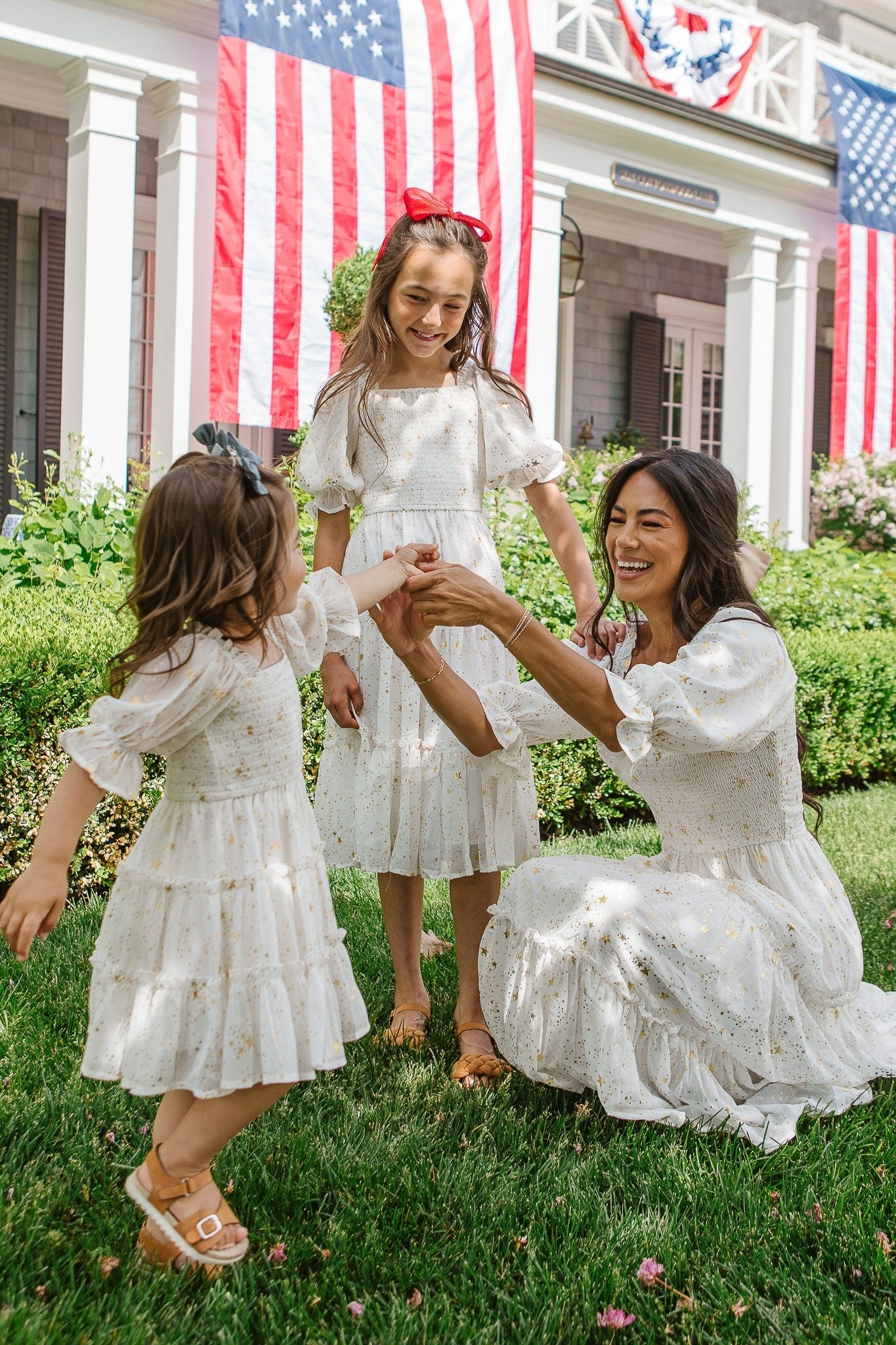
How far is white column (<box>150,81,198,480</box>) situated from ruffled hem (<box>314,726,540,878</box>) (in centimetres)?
523

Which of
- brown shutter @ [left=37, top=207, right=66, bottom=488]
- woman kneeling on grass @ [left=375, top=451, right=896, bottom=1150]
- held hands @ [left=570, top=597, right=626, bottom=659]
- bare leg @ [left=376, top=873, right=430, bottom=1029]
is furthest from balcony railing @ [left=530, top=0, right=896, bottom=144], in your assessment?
bare leg @ [left=376, top=873, right=430, bottom=1029]

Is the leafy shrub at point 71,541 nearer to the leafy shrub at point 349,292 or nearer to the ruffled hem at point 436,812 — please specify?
the leafy shrub at point 349,292

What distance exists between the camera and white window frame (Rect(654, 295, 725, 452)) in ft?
44.4

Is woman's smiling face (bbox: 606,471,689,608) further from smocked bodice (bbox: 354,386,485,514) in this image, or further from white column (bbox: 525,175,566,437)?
white column (bbox: 525,175,566,437)

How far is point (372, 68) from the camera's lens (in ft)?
25.3

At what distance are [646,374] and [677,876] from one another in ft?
35.4

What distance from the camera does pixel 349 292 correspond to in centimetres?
691

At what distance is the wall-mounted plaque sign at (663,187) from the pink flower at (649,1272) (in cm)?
936

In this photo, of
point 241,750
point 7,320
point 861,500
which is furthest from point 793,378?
point 241,750

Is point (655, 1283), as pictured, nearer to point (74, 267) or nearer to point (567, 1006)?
point (567, 1006)

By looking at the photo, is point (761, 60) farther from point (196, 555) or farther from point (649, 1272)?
point (649, 1272)

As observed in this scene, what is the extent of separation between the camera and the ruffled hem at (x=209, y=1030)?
1.88 meters

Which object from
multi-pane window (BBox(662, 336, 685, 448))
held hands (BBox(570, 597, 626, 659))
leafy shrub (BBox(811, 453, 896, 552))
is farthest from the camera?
multi-pane window (BBox(662, 336, 685, 448))

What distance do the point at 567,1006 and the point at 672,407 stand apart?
12.0 meters
